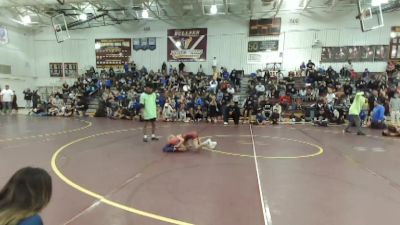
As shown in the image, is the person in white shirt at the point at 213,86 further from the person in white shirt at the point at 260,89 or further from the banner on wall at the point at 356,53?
the banner on wall at the point at 356,53

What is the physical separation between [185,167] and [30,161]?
3.31 m

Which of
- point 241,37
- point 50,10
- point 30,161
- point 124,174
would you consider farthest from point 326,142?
point 50,10

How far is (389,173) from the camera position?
5.61 metres

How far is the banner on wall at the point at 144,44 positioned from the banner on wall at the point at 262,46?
762 cm

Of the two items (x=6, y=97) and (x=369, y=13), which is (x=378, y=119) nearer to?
(x=369, y=13)

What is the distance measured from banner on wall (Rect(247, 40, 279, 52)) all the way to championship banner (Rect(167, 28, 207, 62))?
11.6 feet

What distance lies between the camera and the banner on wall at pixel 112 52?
23.8m

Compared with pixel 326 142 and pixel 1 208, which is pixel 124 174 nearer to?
pixel 1 208

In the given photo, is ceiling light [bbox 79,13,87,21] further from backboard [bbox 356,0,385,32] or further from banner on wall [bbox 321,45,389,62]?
backboard [bbox 356,0,385,32]

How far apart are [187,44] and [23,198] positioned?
71.9 feet

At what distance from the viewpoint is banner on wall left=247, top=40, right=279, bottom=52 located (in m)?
21.3

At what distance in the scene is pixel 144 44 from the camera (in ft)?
76.9

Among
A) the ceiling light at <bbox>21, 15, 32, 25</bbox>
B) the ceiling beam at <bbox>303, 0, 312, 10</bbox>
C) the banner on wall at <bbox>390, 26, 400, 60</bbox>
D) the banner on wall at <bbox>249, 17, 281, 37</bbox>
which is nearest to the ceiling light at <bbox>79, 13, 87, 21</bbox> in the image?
the ceiling light at <bbox>21, 15, 32, 25</bbox>

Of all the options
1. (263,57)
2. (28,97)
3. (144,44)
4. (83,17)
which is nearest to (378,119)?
(263,57)
